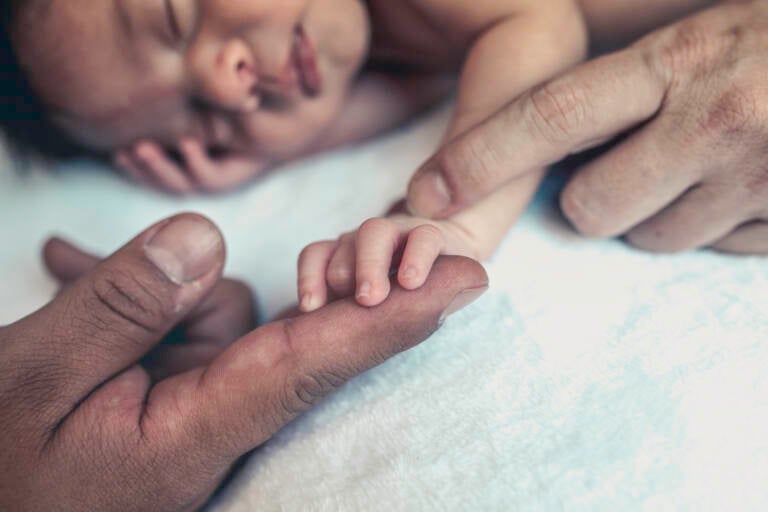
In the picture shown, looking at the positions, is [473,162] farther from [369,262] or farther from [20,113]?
[20,113]

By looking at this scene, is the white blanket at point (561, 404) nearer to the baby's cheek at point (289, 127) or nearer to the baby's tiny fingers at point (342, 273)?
the baby's tiny fingers at point (342, 273)

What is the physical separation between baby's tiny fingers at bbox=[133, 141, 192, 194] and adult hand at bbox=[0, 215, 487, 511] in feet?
1.50

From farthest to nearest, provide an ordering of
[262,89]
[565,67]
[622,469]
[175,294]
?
[262,89], [565,67], [175,294], [622,469]

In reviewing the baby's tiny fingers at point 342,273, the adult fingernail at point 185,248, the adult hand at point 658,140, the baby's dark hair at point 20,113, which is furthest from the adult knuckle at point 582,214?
the baby's dark hair at point 20,113

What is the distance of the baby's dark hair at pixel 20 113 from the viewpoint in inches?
33.8

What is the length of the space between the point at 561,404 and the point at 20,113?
0.95 m

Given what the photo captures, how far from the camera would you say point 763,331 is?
54cm

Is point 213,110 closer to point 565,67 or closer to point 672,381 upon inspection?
point 565,67

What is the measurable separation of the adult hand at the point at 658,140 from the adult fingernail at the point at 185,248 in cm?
23

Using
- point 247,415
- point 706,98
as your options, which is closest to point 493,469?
point 247,415

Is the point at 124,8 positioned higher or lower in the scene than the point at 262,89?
higher

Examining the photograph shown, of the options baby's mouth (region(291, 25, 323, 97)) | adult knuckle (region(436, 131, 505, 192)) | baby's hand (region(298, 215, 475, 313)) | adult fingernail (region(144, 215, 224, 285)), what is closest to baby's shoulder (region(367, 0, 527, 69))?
baby's mouth (region(291, 25, 323, 97))

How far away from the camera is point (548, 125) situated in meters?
0.63

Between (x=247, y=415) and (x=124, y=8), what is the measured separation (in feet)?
1.89
